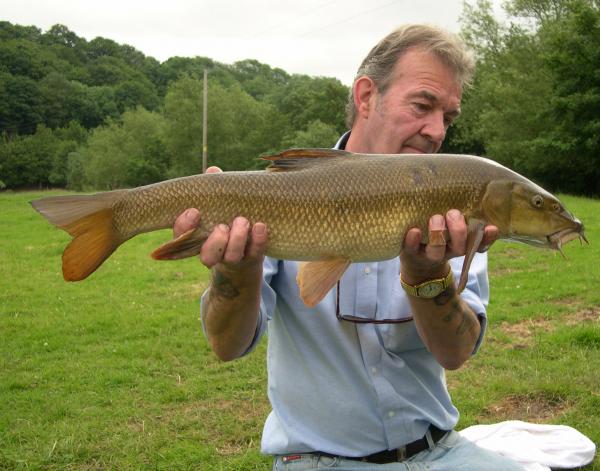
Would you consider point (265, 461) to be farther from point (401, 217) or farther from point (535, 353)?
point (535, 353)

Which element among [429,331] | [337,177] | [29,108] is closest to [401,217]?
[337,177]

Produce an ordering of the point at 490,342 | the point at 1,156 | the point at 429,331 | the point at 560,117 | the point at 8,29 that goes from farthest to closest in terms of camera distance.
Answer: the point at 8,29, the point at 1,156, the point at 560,117, the point at 490,342, the point at 429,331

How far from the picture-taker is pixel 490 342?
6891 mm

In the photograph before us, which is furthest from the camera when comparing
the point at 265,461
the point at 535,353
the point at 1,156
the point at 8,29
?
the point at 8,29

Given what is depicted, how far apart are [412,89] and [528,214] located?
0.97m

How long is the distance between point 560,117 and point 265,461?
1307 inches

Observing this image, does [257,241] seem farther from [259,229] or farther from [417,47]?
[417,47]

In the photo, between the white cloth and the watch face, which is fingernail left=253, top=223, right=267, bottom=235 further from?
the white cloth

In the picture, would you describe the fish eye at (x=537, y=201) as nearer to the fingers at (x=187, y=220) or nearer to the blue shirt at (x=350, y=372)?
the blue shirt at (x=350, y=372)

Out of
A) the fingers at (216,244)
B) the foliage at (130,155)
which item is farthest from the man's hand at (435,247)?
the foliage at (130,155)

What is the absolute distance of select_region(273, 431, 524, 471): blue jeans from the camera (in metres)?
2.88

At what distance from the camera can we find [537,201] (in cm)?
273

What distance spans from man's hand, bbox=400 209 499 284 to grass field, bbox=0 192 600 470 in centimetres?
245

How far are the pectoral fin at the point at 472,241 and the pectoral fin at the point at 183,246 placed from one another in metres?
1.12
